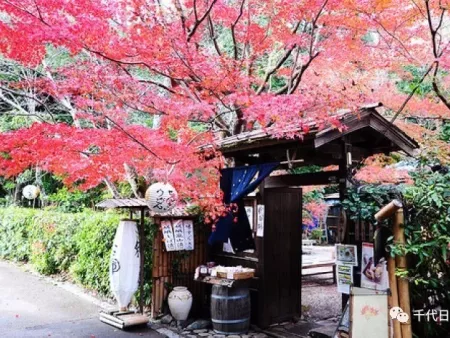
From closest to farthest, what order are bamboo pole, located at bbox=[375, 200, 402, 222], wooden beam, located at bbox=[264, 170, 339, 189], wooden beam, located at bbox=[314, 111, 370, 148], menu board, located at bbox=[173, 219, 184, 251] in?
1. bamboo pole, located at bbox=[375, 200, 402, 222]
2. wooden beam, located at bbox=[314, 111, 370, 148]
3. wooden beam, located at bbox=[264, 170, 339, 189]
4. menu board, located at bbox=[173, 219, 184, 251]

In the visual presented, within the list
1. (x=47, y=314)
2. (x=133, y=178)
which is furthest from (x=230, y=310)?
(x=133, y=178)

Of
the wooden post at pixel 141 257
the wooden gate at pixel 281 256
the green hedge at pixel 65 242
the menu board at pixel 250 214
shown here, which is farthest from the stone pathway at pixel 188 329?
the menu board at pixel 250 214

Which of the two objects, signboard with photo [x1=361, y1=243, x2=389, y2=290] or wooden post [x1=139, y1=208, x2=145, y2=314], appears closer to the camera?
signboard with photo [x1=361, y1=243, x2=389, y2=290]

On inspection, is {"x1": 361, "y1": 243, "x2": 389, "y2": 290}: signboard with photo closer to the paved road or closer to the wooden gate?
the wooden gate

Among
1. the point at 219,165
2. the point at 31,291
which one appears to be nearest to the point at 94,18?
the point at 219,165

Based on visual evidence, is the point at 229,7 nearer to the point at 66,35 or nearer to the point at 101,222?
the point at 66,35

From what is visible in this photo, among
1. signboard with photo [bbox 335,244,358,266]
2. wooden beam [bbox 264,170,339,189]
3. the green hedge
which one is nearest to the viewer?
signboard with photo [bbox 335,244,358,266]

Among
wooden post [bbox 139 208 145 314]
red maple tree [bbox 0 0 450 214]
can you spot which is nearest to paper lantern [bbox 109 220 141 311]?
wooden post [bbox 139 208 145 314]

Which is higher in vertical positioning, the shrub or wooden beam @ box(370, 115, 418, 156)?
wooden beam @ box(370, 115, 418, 156)

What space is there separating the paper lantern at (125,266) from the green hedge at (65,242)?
1.92 ft

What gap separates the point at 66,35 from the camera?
6.55 meters

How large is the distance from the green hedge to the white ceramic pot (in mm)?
956

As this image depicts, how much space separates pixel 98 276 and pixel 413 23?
10.4 metres

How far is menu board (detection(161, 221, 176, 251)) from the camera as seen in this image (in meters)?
8.52
